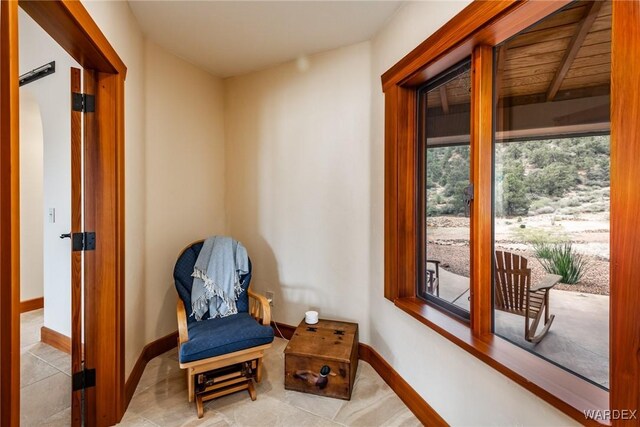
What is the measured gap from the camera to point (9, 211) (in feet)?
2.81

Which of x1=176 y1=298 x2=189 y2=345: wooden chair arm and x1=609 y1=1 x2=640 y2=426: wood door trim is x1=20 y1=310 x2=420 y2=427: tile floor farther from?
x1=609 y1=1 x2=640 y2=426: wood door trim

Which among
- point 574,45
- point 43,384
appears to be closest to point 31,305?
point 43,384

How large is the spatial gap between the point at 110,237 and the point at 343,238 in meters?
1.59

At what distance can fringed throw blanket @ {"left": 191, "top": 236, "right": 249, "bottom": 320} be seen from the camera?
217 cm

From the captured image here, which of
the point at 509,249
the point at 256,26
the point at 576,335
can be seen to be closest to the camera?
the point at 576,335

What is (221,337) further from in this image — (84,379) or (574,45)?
(574,45)

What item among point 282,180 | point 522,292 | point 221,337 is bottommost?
point 221,337

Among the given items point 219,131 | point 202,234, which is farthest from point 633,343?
point 219,131

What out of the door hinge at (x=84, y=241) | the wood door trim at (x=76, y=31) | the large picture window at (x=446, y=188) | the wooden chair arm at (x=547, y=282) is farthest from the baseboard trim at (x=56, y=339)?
the wooden chair arm at (x=547, y=282)

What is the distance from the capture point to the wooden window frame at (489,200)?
0.85 meters

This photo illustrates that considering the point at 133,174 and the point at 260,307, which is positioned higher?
the point at 133,174

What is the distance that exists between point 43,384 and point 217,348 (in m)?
1.37

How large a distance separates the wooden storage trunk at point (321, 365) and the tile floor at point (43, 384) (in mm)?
1333

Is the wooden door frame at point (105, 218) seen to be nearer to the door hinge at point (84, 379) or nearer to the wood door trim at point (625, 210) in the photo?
the door hinge at point (84, 379)
